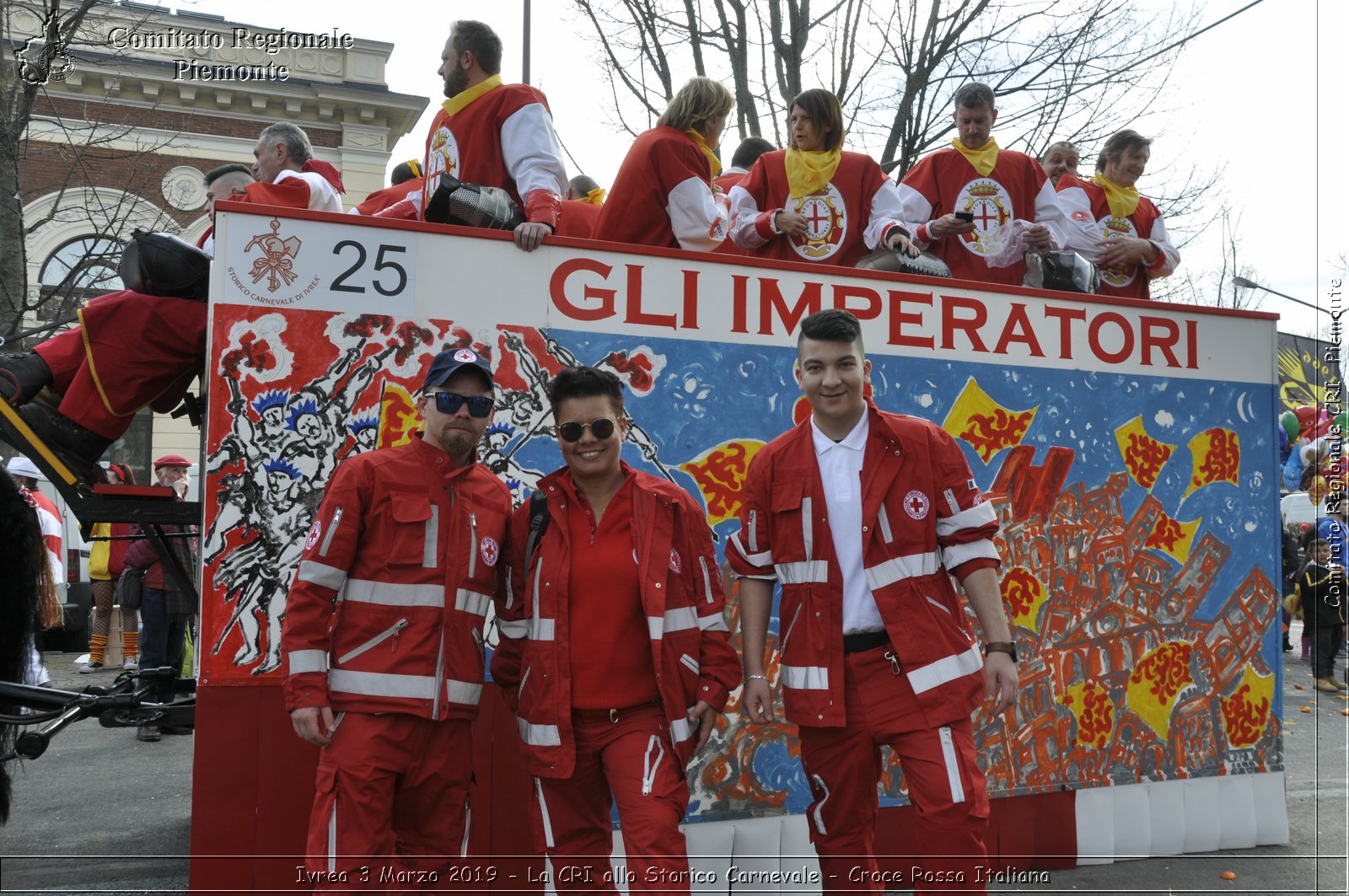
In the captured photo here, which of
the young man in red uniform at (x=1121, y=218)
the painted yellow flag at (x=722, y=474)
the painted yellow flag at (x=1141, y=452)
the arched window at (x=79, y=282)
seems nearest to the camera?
the painted yellow flag at (x=722, y=474)

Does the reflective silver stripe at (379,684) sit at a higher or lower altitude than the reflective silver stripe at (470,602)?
lower

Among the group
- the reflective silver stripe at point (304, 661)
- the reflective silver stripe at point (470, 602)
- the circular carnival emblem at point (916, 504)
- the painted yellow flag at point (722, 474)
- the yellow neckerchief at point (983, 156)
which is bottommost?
the reflective silver stripe at point (304, 661)

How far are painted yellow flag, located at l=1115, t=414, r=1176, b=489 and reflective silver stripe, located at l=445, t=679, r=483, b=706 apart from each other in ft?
11.8

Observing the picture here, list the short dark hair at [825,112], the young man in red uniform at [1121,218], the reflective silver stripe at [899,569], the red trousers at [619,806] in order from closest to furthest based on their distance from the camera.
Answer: the red trousers at [619,806] < the reflective silver stripe at [899,569] < the short dark hair at [825,112] < the young man in red uniform at [1121,218]

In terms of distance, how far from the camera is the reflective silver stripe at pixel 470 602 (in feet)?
12.1

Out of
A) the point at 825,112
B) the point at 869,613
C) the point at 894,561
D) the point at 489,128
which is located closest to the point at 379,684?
the point at 869,613

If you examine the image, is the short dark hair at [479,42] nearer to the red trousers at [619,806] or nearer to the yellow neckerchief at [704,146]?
the yellow neckerchief at [704,146]

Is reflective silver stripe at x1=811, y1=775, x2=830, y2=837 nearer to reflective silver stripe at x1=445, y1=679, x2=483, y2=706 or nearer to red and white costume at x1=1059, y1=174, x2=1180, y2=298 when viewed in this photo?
reflective silver stripe at x1=445, y1=679, x2=483, y2=706

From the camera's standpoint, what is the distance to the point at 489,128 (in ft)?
17.1

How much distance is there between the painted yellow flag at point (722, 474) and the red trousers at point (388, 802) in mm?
1628

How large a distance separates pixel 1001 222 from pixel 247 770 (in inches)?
185

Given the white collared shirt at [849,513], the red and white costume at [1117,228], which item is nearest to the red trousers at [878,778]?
the white collared shirt at [849,513]

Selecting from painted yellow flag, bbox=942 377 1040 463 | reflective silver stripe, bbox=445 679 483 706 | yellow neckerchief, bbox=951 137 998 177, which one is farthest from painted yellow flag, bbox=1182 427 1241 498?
reflective silver stripe, bbox=445 679 483 706

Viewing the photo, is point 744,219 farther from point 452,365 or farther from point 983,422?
point 452,365
